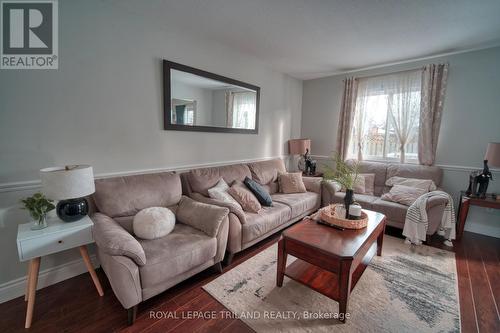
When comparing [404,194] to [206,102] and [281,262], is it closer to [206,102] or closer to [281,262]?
[281,262]

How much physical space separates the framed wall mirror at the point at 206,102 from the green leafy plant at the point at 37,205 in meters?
1.30

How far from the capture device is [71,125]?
1.92 meters

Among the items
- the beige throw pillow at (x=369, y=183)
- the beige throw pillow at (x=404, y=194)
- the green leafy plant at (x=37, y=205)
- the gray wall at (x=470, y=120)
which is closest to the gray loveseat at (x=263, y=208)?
the beige throw pillow at (x=369, y=183)

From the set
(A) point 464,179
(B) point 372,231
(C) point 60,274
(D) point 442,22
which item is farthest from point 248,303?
(A) point 464,179

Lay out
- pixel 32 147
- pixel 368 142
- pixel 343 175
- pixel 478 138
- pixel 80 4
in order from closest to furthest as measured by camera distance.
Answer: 1. pixel 32 147
2. pixel 80 4
3. pixel 343 175
4. pixel 478 138
5. pixel 368 142

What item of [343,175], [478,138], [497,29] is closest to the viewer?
[343,175]

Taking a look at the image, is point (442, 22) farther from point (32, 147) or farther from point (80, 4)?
point (32, 147)

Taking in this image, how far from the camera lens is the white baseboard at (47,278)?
1.72 m

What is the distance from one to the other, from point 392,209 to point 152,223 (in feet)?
9.75

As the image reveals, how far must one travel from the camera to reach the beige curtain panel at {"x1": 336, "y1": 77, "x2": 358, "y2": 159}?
4008 mm

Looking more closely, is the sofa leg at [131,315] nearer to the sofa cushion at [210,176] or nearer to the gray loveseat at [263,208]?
the gray loveseat at [263,208]

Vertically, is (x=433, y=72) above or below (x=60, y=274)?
above

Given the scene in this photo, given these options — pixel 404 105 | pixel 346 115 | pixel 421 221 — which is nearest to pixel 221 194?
pixel 421 221

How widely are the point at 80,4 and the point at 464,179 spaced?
5150 millimetres
